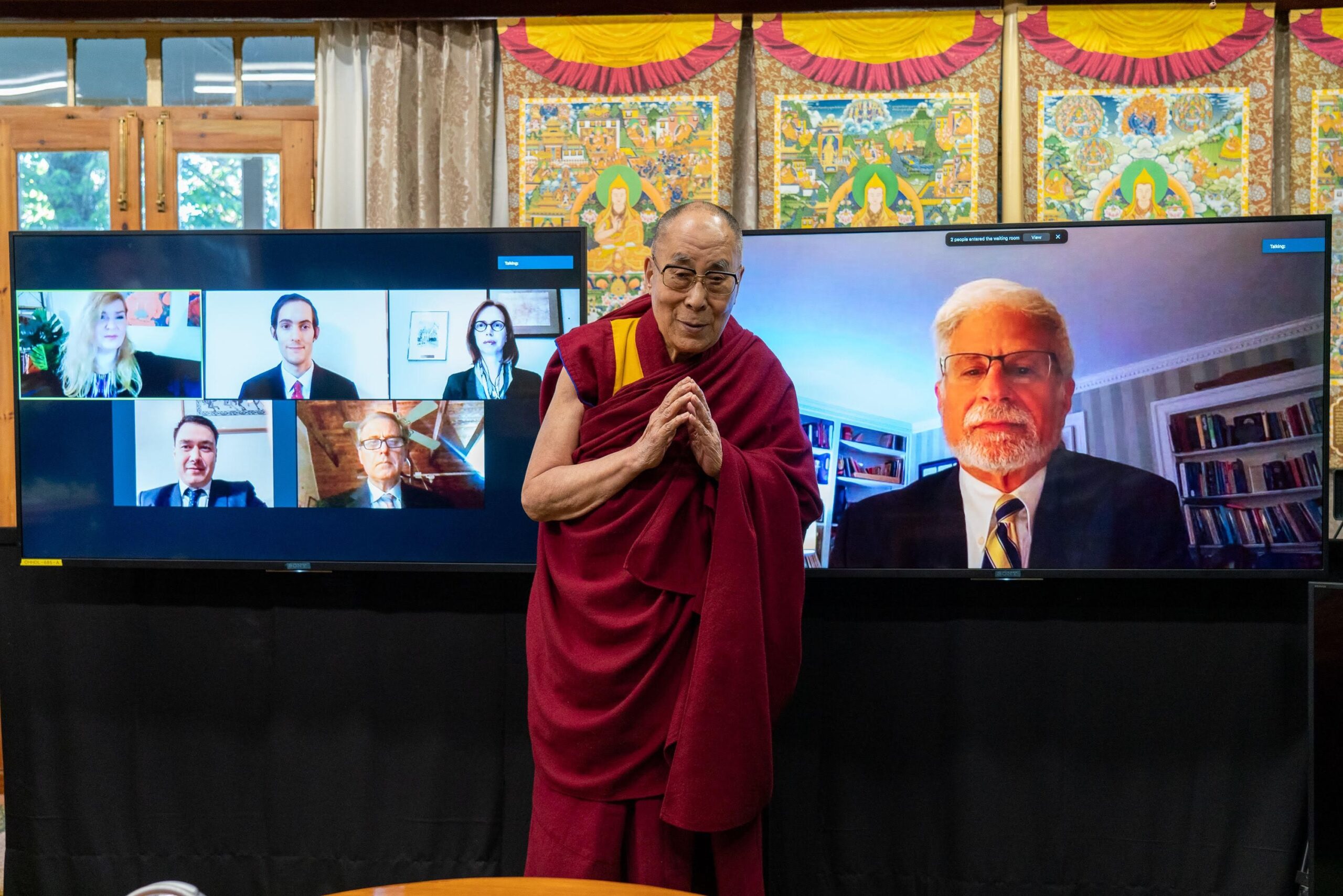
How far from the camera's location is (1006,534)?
2234 mm

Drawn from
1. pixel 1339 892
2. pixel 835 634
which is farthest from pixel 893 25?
pixel 1339 892

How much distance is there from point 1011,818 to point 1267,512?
3.20ft

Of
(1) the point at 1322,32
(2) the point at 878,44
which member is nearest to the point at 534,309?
(2) the point at 878,44

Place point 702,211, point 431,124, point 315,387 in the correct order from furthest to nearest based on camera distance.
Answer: point 431,124
point 315,387
point 702,211

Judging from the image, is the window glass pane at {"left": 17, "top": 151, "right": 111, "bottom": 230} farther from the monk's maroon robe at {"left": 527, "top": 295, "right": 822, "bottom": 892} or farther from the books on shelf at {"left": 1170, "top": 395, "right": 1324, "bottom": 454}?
the books on shelf at {"left": 1170, "top": 395, "right": 1324, "bottom": 454}

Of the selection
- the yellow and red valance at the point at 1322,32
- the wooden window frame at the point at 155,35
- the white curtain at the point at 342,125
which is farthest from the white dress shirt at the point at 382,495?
the yellow and red valance at the point at 1322,32

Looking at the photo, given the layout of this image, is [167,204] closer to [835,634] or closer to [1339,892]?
[835,634]

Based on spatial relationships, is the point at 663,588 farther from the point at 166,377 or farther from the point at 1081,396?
the point at 166,377

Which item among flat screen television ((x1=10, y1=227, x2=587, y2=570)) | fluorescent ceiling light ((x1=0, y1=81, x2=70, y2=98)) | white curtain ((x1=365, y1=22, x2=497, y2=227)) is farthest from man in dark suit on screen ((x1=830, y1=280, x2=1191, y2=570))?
fluorescent ceiling light ((x1=0, y1=81, x2=70, y2=98))

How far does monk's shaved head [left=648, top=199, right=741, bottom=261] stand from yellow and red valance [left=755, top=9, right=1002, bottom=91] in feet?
5.09

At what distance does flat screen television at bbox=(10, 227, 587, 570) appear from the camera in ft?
7.46

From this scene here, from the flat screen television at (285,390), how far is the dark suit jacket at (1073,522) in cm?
93

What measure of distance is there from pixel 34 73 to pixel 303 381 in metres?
1.97

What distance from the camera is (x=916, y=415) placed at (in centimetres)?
227
